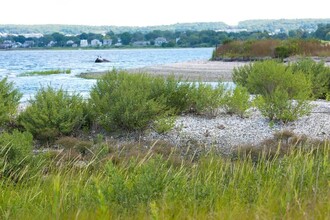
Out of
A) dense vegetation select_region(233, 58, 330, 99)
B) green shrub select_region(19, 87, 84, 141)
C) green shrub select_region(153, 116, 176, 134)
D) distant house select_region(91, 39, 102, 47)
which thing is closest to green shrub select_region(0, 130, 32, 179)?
green shrub select_region(19, 87, 84, 141)

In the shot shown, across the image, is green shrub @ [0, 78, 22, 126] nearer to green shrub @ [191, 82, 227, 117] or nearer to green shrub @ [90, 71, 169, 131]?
green shrub @ [90, 71, 169, 131]

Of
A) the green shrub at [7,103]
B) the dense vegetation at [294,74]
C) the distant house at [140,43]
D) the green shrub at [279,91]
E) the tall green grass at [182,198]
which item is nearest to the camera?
the tall green grass at [182,198]

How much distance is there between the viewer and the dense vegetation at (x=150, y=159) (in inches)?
235

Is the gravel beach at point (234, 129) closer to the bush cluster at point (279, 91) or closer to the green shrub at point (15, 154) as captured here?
the bush cluster at point (279, 91)

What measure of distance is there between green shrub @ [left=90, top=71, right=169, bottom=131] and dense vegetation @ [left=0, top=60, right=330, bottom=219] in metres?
0.03

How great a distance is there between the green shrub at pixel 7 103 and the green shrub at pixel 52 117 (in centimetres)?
39

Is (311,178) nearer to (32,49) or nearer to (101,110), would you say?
(101,110)

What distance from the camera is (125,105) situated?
15.4 metres

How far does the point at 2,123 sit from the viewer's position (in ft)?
50.9

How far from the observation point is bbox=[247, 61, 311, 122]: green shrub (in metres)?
16.3

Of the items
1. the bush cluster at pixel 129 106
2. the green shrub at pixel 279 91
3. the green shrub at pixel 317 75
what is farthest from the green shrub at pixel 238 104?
the green shrub at pixel 317 75

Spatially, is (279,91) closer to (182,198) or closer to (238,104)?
(238,104)

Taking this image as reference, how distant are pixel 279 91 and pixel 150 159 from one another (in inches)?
384

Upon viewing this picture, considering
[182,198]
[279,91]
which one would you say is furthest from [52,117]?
[182,198]
